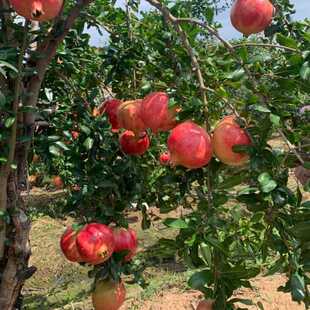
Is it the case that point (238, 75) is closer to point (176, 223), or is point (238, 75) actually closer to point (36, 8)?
point (176, 223)

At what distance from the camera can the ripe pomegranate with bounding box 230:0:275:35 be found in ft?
4.55

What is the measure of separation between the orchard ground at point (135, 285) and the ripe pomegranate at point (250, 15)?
1193 millimetres

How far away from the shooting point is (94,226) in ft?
4.90

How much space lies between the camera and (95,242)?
1.43m

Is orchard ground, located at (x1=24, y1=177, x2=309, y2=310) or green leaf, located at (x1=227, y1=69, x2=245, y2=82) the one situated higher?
green leaf, located at (x1=227, y1=69, x2=245, y2=82)

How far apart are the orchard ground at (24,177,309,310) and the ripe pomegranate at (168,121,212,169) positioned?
1.31m

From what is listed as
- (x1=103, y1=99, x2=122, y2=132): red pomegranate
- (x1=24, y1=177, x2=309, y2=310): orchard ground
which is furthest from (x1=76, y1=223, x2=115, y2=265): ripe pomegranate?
(x1=24, y1=177, x2=309, y2=310): orchard ground

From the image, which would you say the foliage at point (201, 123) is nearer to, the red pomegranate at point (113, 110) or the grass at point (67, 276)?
the red pomegranate at point (113, 110)

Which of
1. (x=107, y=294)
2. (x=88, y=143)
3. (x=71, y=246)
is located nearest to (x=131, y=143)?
(x=88, y=143)

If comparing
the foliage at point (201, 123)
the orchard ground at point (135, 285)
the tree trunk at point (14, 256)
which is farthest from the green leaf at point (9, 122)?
the orchard ground at point (135, 285)

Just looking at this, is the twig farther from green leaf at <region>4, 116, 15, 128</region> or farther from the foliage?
green leaf at <region>4, 116, 15, 128</region>

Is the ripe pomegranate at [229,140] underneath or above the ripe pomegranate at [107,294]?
above

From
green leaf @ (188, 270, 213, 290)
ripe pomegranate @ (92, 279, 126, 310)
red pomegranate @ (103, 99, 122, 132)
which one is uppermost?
red pomegranate @ (103, 99, 122, 132)

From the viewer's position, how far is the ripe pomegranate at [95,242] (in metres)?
1.42
